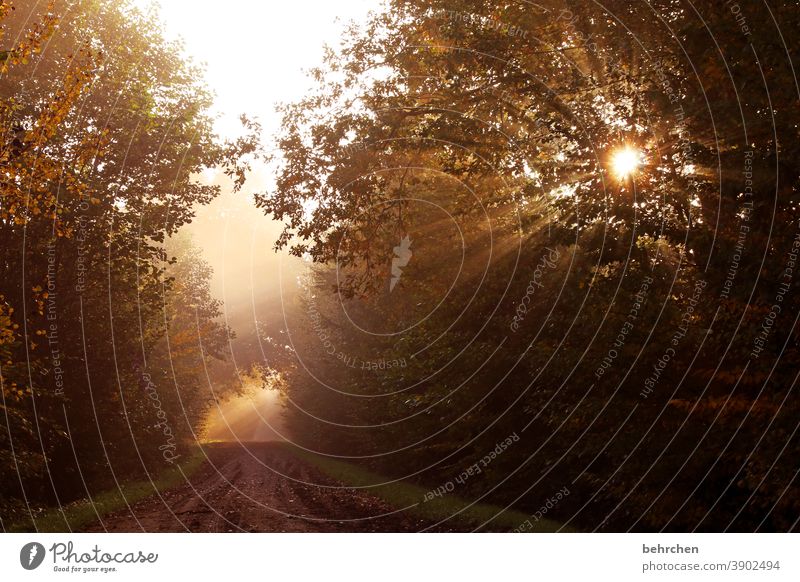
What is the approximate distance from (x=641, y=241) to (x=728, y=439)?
3.96 m

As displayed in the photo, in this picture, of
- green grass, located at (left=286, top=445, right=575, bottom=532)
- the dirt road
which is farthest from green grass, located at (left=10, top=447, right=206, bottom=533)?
green grass, located at (left=286, top=445, right=575, bottom=532)

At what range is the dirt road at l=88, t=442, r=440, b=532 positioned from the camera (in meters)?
17.6

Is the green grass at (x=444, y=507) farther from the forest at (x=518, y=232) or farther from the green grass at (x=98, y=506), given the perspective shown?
the green grass at (x=98, y=506)

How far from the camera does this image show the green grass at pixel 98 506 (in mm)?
17000

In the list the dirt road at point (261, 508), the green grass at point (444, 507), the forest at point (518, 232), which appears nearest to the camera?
the forest at point (518, 232)

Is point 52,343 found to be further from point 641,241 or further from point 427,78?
point 641,241

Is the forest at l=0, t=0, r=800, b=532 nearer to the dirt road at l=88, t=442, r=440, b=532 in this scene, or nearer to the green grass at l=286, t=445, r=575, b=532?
the green grass at l=286, t=445, r=575, b=532

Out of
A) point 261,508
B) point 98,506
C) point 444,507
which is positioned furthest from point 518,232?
point 98,506

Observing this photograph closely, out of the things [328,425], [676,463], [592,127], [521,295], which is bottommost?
[328,425]

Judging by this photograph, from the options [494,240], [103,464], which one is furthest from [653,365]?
[103,464]

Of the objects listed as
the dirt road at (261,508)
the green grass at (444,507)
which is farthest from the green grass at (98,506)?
the green grass at (444,507)

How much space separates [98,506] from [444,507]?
380 inches

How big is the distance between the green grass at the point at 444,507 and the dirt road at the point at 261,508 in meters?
0.56
